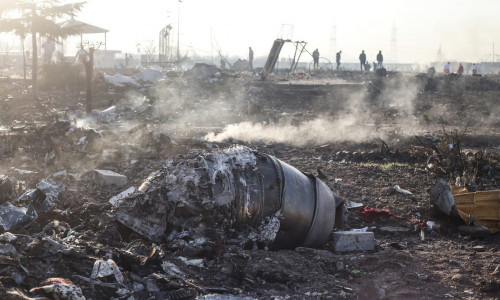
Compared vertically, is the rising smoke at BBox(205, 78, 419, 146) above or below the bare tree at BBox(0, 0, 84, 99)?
below

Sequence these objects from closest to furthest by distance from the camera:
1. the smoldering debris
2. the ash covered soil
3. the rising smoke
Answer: the ash covered soil < the smoldering debris < the rising smoke

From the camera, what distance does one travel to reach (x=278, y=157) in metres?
10.5

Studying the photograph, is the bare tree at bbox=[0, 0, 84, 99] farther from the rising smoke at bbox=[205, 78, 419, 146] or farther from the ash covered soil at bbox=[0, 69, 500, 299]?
the rising smoke at bbox=[205, 78, 419, 146]

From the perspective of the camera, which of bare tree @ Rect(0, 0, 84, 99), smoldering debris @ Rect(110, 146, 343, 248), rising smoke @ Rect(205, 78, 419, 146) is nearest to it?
smoldering debris @ Rect(110, 146, 343, 248)

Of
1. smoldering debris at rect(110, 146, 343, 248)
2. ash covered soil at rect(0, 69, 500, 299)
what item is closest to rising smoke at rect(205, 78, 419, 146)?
ash covered soil at rect(0, 69, 500, 299)

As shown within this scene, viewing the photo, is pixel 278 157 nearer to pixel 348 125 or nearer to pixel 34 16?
pixel 348 125

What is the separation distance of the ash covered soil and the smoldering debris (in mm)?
165

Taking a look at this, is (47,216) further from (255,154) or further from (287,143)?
(287,143)

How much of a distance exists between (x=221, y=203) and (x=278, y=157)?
231 inches

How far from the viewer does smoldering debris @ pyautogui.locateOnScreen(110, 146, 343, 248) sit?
4.71 meters

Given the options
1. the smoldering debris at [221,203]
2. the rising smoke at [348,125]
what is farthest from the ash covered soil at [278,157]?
the smoldering debris at [221,203]

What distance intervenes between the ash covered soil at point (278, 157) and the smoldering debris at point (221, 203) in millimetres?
165

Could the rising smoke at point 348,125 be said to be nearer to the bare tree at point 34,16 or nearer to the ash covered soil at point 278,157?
the ash covered soil at point 278,157

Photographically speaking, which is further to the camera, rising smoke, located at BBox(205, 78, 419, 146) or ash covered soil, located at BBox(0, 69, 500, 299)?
rising smoke, located at BBox(205, 78, 419, 146)
